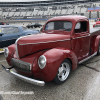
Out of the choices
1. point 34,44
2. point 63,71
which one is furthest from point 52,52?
point 63,71

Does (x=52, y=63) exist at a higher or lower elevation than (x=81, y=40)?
lower

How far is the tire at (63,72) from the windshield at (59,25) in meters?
1.25

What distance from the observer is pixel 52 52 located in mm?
2916

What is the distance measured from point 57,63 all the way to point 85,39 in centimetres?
191

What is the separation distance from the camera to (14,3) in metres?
87.1

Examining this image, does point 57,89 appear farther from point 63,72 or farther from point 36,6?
point 36,6

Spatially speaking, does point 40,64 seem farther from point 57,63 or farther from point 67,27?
point 67,27

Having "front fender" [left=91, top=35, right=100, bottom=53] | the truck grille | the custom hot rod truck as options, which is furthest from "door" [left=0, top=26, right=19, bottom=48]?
"front fender" [left=91, top=35, right=100, bottom=53]

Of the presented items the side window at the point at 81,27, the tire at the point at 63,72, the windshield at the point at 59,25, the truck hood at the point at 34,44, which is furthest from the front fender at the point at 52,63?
→ the side window at the point at 81,27

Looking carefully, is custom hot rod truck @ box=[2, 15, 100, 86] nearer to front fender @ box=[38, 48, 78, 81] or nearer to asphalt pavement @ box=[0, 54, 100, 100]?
front fender @ box=[38, 48, 78, 81]

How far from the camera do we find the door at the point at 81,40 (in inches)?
Answer: 149

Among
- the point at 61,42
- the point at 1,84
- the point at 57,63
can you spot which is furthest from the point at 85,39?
the point at 1,84

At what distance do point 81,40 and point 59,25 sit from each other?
0.94 m

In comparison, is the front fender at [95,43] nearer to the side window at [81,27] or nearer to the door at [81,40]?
the door at [81,40]
